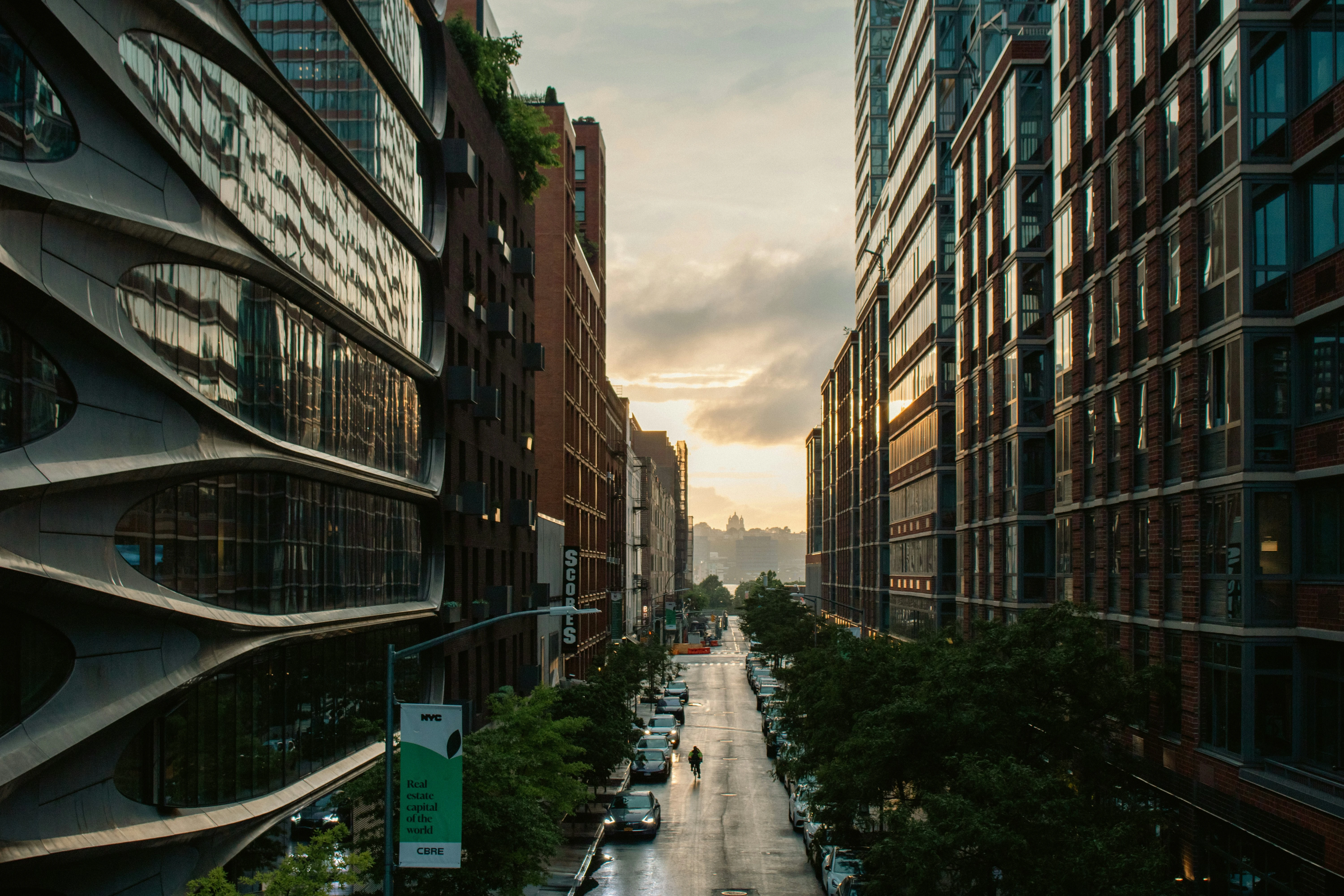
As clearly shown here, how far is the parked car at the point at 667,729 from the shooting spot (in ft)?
207

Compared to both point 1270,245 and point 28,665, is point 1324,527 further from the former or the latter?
point 28,665

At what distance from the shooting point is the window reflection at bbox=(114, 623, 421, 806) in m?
22.0

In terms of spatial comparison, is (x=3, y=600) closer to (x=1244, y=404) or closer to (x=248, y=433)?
(x=248, y=433)

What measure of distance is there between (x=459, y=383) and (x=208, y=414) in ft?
56.7

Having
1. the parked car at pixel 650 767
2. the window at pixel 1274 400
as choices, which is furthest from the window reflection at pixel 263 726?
the parked car at pixel 650 767

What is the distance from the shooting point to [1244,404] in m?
24.8

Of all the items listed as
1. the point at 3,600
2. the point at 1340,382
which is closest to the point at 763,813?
the point at 1340,382

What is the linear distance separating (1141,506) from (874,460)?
197 ft

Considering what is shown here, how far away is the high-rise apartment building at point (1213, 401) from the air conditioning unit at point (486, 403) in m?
19.4

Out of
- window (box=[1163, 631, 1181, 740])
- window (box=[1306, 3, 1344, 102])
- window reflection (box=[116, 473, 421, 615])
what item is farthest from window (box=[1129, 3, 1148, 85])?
window reflection (box=[116, 473, 421, 615])

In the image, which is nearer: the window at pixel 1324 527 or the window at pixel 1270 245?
the window at pixel 1324 527

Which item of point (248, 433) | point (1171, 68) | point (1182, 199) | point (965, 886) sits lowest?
point (965, 886)

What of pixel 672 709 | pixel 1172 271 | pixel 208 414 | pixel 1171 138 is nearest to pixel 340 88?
pixel 208 414

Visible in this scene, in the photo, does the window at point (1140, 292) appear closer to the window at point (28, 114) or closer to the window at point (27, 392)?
the window at point (28, 114)
